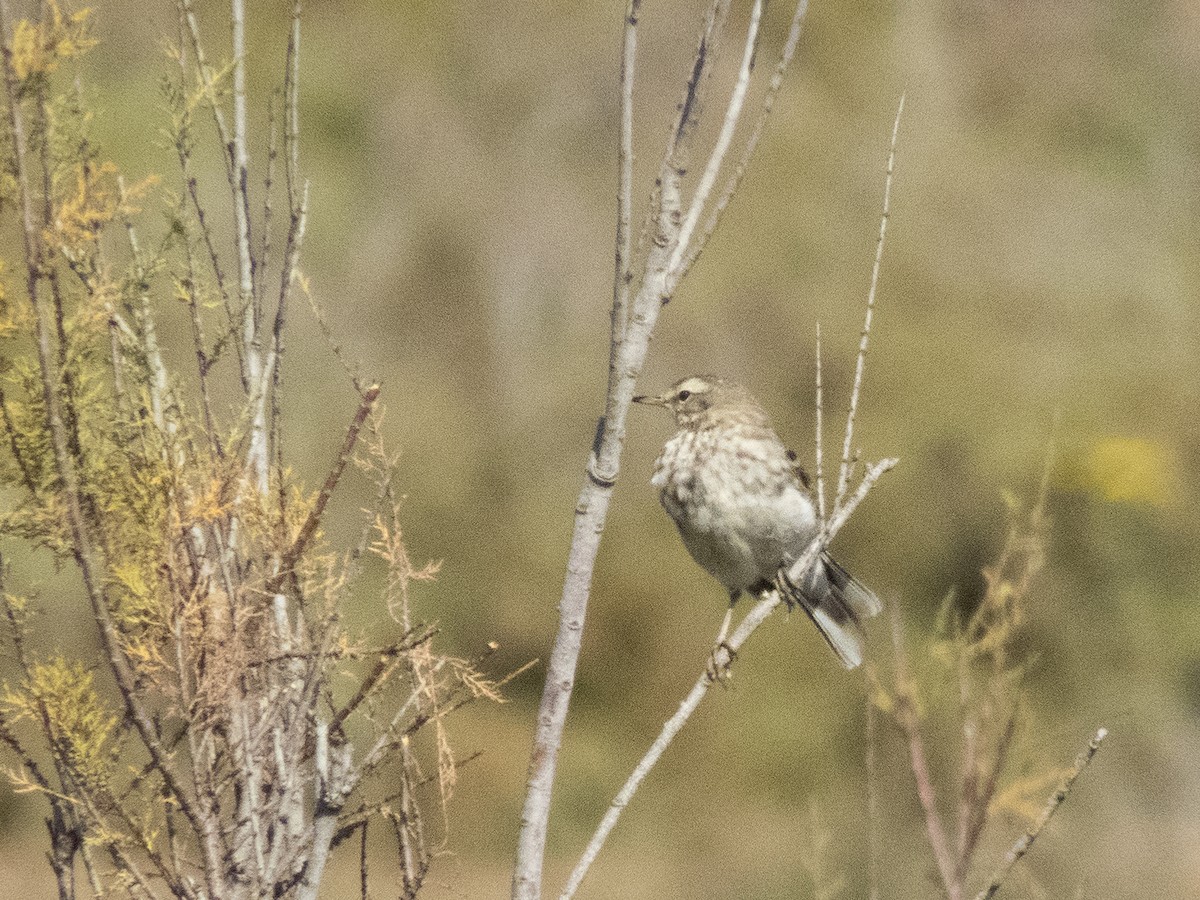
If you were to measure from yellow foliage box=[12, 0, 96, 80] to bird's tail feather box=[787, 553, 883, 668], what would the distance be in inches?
99.9

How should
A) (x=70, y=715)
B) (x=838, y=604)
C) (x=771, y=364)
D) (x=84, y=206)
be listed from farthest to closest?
(x=771, y=364) < (x=838, y=604) < (x=70, y=715) < (x=84, y=206)

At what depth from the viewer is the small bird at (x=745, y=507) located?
3.54 m

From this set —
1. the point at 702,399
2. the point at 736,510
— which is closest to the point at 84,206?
the point at 736,510

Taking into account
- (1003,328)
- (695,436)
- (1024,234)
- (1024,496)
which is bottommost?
(695,436)

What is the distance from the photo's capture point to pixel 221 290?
1.87m

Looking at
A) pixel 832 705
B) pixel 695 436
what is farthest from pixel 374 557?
pixel 695 436

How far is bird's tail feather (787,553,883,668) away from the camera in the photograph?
12.0ft

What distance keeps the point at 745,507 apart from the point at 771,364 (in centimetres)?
478

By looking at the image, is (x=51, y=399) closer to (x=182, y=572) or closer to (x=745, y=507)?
(x=182, y=572)

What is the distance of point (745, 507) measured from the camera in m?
3.54

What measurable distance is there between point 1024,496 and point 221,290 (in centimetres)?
656

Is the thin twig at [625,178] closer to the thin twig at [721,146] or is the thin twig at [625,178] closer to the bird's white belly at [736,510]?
the thin twig at [721,146]

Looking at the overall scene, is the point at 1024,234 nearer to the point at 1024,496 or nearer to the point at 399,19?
the point at 1024,496

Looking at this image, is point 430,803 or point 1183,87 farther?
point 1183,87
